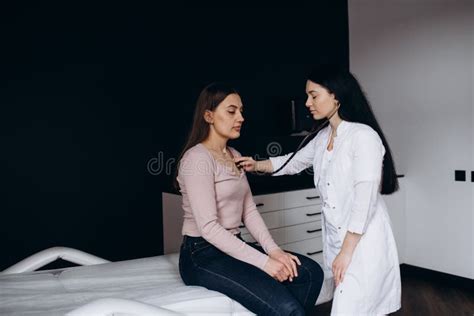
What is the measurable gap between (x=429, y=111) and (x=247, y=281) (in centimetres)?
274

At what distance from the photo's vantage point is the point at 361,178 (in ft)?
5.84

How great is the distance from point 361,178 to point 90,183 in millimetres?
2117

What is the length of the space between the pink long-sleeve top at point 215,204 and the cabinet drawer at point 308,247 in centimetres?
150

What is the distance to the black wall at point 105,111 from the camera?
9.84ft

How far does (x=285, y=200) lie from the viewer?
11.2 feet

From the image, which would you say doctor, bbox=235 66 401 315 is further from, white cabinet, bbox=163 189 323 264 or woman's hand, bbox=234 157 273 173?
white cabinet, bbox=163 189 323 264

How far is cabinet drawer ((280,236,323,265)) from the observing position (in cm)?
351

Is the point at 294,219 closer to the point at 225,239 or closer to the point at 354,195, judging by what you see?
the point at 354,195

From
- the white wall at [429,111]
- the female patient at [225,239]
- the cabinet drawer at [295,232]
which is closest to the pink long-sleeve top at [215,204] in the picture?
the female patient at [225,239]

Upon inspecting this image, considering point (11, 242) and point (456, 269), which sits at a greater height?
point (11, 242)

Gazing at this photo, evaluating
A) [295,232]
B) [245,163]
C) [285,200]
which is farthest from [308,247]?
[245,163]

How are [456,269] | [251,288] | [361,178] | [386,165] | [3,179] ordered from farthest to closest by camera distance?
[456,269] → [3,179] → [386,165] → [361,178] → [251,288]

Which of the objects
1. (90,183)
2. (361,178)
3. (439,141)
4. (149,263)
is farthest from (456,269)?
(90,183)

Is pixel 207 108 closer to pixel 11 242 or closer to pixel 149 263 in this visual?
pixel 149 263
